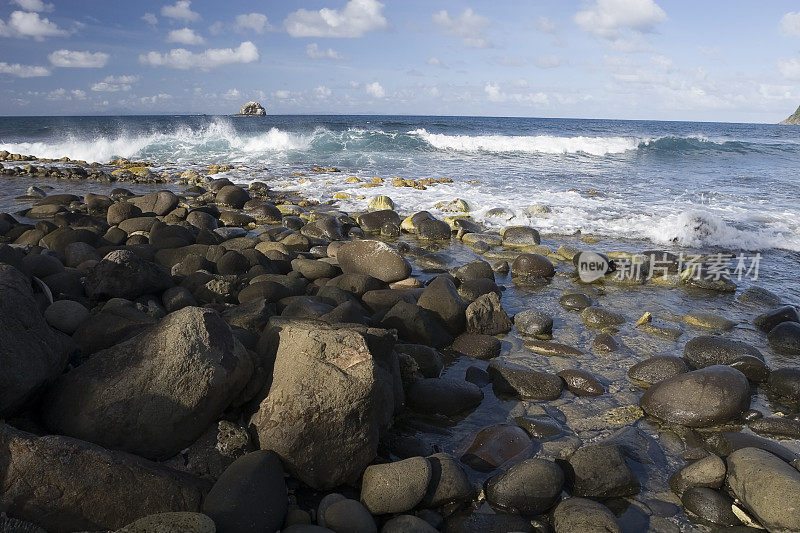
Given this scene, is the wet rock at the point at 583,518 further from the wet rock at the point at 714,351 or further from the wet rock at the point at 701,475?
the wet rock at the point at 714,351

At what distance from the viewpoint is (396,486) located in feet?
10.3

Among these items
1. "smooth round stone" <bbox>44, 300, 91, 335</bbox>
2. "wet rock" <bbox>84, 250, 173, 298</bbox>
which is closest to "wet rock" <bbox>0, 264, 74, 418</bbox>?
"smooth round stone" <bbox>44, 300, 91, 335</bbox>

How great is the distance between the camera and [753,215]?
12.9 m

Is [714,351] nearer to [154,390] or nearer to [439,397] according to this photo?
[439,397]

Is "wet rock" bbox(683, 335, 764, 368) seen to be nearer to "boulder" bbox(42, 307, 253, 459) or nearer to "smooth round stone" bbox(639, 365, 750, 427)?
"smooth round stone" bbox(639, 365, 750, 427)

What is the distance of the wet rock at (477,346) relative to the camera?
5469 mm

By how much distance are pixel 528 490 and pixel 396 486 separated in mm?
829

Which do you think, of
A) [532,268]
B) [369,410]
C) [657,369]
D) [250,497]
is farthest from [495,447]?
[532,268]

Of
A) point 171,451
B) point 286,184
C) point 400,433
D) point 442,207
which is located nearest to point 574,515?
point 400,433

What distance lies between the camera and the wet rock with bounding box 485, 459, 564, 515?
3266 millimetres

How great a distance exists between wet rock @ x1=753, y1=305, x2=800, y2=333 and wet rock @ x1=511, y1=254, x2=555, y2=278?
2812 mm

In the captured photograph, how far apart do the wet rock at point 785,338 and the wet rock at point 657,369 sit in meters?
1.60

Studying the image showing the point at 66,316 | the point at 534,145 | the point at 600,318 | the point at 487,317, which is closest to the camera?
the point at 66,316

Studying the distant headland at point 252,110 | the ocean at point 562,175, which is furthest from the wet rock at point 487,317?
the distant headland at point 252,110
